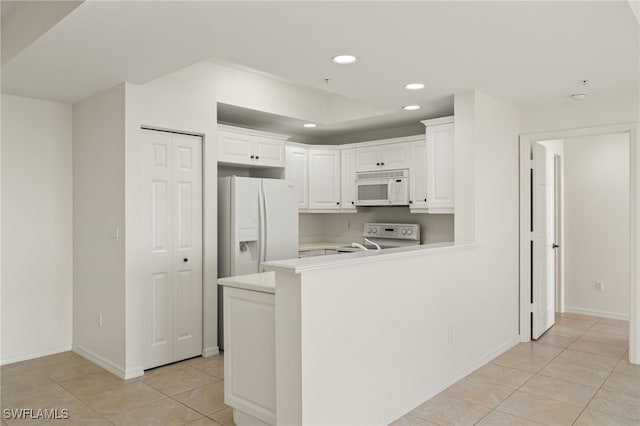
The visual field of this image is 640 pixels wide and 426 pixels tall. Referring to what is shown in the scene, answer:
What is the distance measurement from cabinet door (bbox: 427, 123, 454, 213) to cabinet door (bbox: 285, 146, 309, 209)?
64.6 inches

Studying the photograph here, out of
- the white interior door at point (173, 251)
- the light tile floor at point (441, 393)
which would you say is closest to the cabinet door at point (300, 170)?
the white interior door at point (173, 251)

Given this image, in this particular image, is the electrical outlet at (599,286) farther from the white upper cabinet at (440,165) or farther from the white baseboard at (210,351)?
the white baseboard at (210,351)

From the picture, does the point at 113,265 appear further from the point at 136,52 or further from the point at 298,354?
the point at 298,354

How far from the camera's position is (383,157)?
5.34 m

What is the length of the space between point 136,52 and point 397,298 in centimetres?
231

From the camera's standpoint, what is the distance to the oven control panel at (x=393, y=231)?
5374 mm

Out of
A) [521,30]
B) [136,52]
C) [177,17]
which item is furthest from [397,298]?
[136,52]

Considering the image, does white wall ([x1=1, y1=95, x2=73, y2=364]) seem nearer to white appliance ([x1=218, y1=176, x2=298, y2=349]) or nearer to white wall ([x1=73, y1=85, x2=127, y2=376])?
white wall ([x1=73, y1=85, x2=127, y2=376])

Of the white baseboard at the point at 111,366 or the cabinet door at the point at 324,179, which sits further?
the cabinet door at the point at 324,179

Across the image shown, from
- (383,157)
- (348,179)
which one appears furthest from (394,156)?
(348,179)

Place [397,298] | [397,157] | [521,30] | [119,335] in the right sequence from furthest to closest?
[397,157], [119,335], [397,298], [521,30]

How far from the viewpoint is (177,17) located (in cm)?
244

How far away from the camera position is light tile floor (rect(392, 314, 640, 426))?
2.89 m

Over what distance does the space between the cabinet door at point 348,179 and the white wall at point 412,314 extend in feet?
5.76
